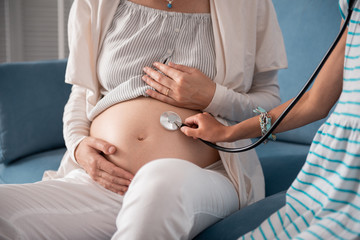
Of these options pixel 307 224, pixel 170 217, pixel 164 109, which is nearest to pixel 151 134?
pixel 164 109

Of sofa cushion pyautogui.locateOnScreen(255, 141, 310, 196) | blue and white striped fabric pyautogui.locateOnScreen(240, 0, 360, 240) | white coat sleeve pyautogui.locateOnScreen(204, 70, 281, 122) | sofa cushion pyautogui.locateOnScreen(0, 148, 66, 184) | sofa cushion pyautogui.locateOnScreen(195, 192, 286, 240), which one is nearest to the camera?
blue and white striped fabric pyautogui.locateOnScreen(240, 0, 360, 240)

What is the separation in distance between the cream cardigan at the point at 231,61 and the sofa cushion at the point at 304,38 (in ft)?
1.33

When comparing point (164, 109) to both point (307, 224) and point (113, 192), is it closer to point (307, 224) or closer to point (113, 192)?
point (113, 192)

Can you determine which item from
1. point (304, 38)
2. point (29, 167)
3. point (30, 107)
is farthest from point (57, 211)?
point (304, 38)

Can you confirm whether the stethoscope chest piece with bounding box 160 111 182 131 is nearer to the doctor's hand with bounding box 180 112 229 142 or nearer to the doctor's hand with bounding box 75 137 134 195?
the doctor's hand with bounding box 180 112 229 142

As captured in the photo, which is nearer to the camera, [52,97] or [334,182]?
[334,182]

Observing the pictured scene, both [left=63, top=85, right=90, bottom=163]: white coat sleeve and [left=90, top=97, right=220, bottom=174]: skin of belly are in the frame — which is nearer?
[left=90, top=97, right=220, bottom=174]: skin of belly

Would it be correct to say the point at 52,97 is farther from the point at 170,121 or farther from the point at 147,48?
the point at 170,121

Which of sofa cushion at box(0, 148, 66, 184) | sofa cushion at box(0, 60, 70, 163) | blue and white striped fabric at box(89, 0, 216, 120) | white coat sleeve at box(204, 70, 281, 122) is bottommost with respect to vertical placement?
sofa cushion at box(0, 148, 66, 184)

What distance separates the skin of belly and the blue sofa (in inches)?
17.2

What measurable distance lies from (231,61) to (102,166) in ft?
1.52

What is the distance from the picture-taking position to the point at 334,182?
69 centimetres

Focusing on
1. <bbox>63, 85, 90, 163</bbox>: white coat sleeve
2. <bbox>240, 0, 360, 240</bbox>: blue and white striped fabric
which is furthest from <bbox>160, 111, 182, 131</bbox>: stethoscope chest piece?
<bbox>240, 0, 360, 240</bbox>: blue and white striped fabric

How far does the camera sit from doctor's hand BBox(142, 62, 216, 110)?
43.3 inches
